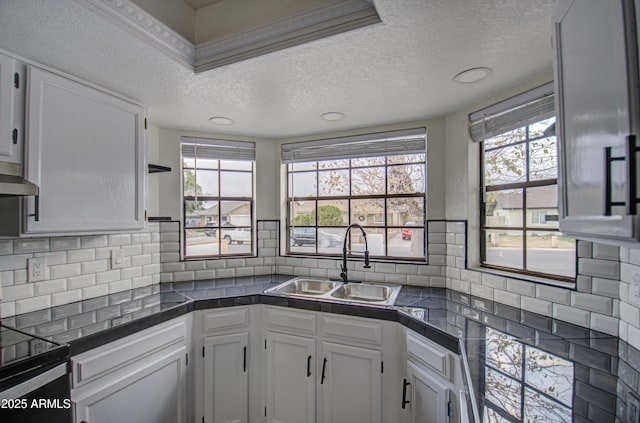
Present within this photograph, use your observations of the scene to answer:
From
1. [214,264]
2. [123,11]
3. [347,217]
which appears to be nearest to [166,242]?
[214,264]

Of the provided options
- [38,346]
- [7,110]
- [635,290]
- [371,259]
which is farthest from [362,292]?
[7,110]

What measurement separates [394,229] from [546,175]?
1.12m

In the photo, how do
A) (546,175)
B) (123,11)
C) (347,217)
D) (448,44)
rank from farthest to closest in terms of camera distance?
1. (347,217)
2. (546,175)
3. (448,44)
4. (123,11)

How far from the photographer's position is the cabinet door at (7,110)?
135cm

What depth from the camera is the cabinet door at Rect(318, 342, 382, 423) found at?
1797 mm

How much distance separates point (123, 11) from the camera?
1196 mm

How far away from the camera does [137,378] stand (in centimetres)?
161

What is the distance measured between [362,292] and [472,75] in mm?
1676

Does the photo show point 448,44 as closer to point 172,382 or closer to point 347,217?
A: point 347,217

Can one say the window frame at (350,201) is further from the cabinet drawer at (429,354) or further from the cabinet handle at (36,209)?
the cabinet handle at (36,209)

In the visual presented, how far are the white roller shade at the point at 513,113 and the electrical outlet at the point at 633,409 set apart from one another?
134 cm

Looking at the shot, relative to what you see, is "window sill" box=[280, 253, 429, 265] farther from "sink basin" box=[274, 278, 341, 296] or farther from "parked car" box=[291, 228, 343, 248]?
"sink basin" box=[274, 278, 341, 296]

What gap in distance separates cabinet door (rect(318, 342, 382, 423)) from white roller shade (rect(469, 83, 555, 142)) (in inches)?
63.6

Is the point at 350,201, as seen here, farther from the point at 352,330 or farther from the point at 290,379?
the point at 290,379
